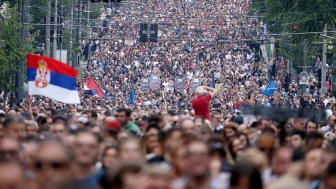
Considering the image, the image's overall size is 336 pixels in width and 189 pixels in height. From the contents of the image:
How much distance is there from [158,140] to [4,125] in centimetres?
238

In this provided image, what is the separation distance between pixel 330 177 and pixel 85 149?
237 centimetres

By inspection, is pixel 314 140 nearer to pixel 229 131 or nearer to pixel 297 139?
pixel 297 139

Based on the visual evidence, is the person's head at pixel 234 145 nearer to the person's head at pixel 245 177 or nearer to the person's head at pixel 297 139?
the person's head at pixel 297 139

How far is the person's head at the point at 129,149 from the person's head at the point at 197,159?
3.13ft

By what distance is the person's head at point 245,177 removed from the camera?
403 inches

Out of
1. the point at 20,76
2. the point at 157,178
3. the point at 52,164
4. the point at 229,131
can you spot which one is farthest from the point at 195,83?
the point at 157,178

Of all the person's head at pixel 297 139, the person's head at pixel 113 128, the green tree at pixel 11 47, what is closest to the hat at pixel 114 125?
the person's head at pixel 113 128

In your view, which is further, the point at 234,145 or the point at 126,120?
the point at 126,120

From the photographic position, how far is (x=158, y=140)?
45.5ft

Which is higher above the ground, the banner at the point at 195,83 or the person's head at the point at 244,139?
the person's head at the point at 244,139

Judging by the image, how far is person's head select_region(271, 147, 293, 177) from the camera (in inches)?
462

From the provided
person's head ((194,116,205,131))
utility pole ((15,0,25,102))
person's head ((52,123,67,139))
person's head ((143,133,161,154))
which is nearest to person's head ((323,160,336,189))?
person's head ((143,133,161,154))

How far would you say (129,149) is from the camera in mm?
11688

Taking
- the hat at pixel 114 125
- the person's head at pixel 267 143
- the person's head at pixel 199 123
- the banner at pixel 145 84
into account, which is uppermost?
the person's head at pixel 267 143
